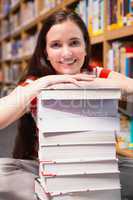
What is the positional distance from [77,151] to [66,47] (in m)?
0.42

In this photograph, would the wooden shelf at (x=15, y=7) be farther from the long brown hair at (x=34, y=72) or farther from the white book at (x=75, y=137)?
the white book at (x=75, y=137)

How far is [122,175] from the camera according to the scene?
1285 mm

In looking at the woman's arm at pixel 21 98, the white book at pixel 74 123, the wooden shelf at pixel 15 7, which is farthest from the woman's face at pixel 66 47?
the wooden shelf at pixel 15 7

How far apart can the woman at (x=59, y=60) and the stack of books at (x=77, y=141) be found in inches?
5.2

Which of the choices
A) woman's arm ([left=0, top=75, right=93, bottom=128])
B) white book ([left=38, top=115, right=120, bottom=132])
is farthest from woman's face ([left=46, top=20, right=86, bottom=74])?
white book ([left=38, top=115, right=120, bottom=132])

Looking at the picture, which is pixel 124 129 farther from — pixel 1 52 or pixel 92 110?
pixel 1 52

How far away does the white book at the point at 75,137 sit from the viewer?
106 cm

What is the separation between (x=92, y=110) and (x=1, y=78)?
4086 mm

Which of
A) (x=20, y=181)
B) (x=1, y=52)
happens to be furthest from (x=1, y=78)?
(x=20, y=181)

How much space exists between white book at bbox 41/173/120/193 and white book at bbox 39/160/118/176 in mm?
14

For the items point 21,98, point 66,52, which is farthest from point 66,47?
point 21,98

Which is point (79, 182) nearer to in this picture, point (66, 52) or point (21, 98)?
point (21, 98)

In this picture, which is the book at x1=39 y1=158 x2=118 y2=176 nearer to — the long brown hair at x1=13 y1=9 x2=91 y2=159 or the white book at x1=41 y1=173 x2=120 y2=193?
the white book at x1=41 y1=173 x2=120 y2=193

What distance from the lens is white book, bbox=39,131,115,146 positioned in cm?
106
